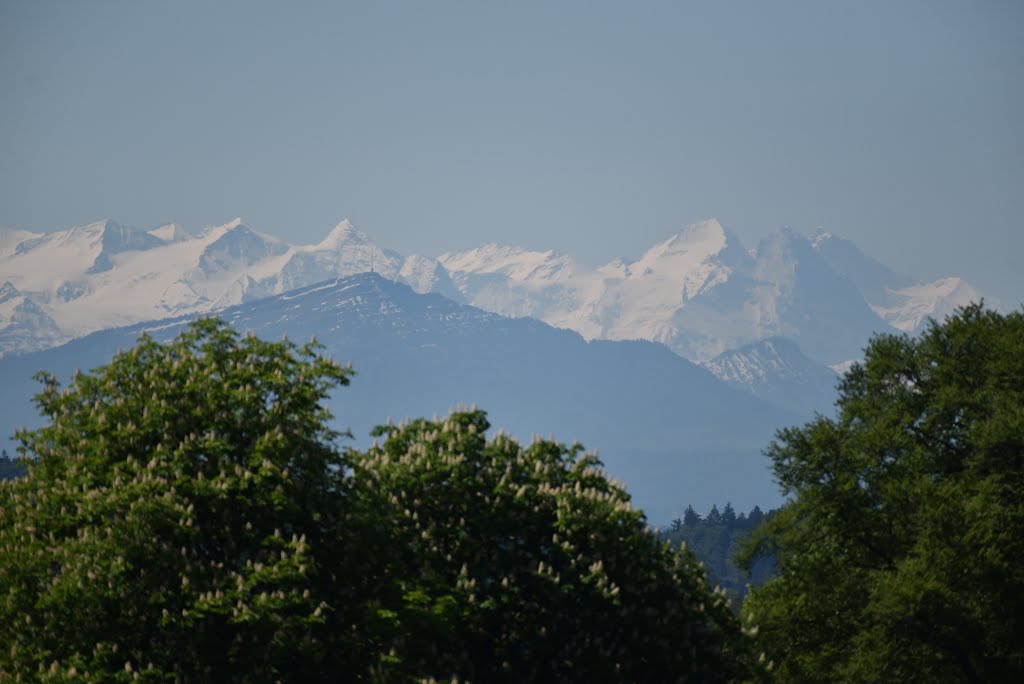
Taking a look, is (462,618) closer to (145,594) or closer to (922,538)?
(145,594)

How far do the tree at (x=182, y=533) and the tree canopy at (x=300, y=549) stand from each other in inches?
2.2

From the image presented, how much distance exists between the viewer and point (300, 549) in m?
25.3

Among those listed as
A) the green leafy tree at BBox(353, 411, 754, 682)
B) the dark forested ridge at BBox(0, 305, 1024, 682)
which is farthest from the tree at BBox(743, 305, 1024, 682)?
the green leafy tree at BBox(353, 411, 754, 682)

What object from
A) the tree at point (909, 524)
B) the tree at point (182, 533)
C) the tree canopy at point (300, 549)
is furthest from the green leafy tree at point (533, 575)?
the tree at point (909, 524)

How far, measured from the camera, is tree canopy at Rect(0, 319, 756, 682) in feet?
81.8

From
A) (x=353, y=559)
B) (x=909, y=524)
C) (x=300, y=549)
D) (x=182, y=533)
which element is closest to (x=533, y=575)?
(x=353, y=559)

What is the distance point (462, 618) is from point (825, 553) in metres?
18.2

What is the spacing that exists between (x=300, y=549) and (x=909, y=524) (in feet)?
79.6

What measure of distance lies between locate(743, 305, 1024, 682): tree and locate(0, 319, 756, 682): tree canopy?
8.06m

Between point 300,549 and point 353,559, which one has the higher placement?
point 300,549

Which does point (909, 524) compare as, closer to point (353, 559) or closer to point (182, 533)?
point (353, 559)

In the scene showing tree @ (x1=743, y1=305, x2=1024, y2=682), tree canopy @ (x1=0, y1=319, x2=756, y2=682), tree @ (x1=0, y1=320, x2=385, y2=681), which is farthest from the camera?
tree @ (x1=743, y1=305, x2=1024, y2=682)

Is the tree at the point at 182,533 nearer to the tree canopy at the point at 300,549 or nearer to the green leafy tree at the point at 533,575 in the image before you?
the tree canopy at the point at 300,549

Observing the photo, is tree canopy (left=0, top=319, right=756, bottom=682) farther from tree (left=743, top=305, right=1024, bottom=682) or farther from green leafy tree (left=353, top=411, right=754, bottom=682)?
tree (left=743, top=305, right=1024, bottom=682)
